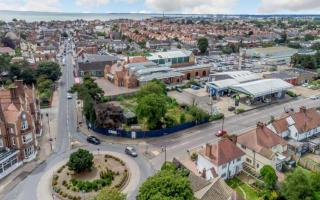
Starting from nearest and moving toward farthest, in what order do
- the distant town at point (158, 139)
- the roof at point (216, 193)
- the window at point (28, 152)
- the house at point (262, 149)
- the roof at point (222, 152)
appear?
the roof at point (216, 193)
the distant town at point (158, 139)
the roof at point (222, 152)
the house at point (262, 149)
the window at point (28, 152)

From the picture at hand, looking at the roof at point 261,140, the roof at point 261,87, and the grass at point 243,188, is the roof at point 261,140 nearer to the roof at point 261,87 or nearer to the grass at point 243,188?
the grass at point 243,188

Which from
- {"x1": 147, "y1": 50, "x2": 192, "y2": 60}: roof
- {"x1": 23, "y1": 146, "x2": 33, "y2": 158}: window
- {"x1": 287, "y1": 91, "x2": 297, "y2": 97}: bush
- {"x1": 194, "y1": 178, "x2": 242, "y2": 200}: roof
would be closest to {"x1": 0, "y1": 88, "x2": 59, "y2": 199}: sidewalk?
{"x1": 23, "y1": 146, "x2": 33, "y2": 158}: window

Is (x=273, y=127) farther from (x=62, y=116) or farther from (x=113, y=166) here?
(x=62, y=116)

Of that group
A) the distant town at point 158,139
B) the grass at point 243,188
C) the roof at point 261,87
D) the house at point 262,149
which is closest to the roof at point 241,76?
the distant town at point 158,139

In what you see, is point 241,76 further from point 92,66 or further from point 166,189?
point 166,189

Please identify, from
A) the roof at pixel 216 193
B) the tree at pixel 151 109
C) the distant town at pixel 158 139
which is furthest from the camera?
the tree at pixel 151 109

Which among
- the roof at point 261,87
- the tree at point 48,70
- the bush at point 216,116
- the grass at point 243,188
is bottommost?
the grass at point 243,188

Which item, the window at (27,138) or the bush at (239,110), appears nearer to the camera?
the window at (27,138)
